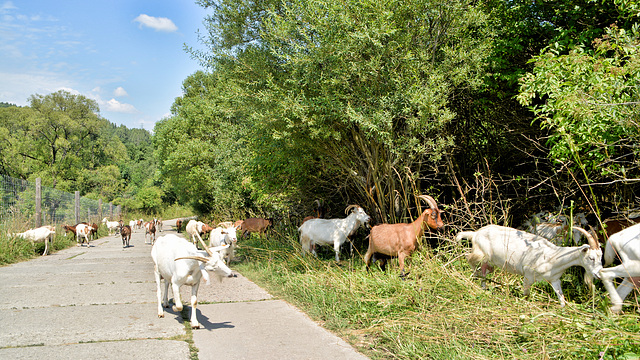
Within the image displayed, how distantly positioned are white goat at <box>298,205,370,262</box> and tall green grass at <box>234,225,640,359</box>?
141cm

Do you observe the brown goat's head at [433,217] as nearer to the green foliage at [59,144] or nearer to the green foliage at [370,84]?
the green foliage at [370,84]

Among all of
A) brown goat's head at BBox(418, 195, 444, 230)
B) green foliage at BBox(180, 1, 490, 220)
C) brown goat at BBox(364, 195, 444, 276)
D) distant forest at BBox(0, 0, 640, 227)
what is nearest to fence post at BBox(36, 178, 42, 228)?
distant forest at BBox(0, 0, 640, 227)

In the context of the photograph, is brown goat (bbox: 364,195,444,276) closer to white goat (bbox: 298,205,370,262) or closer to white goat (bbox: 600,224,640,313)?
white goat (bbox: 298,205,370,262)

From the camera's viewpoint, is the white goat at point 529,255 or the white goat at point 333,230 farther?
the white goat at point 333,230

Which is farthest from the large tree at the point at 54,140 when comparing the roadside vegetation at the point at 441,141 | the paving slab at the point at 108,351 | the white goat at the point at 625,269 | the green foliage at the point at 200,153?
the white goat at the point at 625,269

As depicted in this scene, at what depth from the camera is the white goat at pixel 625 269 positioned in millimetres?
4156

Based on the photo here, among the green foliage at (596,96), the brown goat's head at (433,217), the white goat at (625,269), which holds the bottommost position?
the white goat at (625,269)

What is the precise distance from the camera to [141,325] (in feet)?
17.9

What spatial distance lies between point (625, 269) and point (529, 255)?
90 centimetres

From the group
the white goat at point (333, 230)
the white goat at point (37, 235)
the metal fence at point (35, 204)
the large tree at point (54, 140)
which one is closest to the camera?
the white goat at point (333, 230)

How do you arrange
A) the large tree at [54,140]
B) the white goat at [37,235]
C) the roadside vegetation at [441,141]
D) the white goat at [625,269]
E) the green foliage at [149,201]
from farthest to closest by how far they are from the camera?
the green foliage at [149,201] → the large tree at [54,140] → the white goat at [37,235] → the roadside vegetation at [441,141] → the white goat at [625,269]

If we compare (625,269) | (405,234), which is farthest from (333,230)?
(625,269)

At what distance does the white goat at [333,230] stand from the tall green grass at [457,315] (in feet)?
4.64

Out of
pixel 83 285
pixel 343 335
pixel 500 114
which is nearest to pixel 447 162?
pixel 500 114
